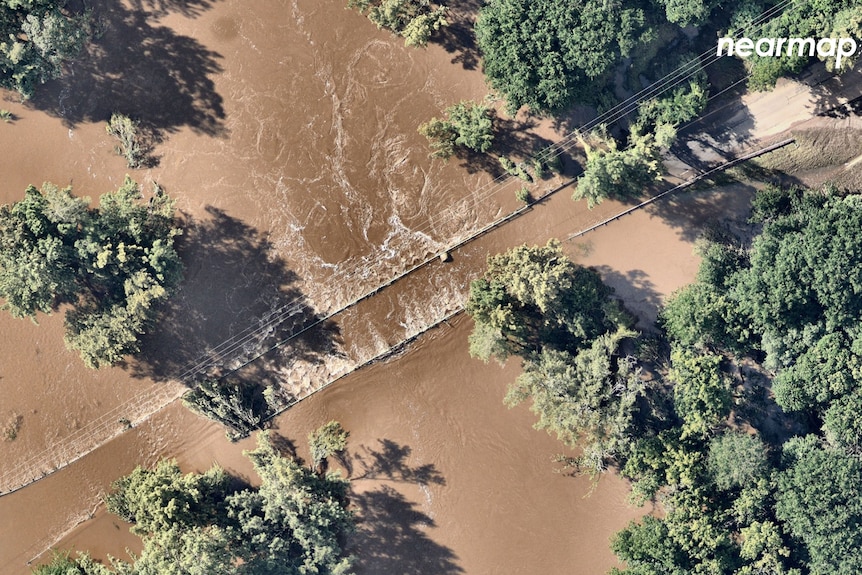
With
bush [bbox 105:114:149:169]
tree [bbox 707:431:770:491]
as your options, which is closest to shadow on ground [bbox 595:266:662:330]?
tree [bbox 707:431:770:491]

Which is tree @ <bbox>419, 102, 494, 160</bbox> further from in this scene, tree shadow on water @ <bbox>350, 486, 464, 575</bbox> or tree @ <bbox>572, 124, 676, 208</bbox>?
tree shadow on water @ <bbox>350, 486, 464, 575</bbox>

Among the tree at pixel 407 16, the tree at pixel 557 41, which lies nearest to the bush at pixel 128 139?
the tree at pixel 407 16

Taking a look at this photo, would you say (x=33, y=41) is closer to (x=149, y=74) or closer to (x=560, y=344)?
(x=149, y=74)

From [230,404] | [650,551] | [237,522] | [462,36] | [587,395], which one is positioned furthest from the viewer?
[462,36]

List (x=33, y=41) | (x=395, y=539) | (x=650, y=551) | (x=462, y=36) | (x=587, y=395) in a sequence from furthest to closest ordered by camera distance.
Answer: (x=395, y=539)
(x=462, y=36)
(x=33, y=41)
(x=650, y=551)
(x=587, y=395)

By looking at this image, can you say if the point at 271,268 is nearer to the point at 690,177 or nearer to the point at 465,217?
the point at 465,217

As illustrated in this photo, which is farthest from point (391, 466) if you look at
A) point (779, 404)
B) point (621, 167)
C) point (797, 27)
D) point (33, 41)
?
point (797, 27)

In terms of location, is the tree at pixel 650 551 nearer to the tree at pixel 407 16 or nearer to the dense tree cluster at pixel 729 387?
the dense tree cluster at pixel 729 387
